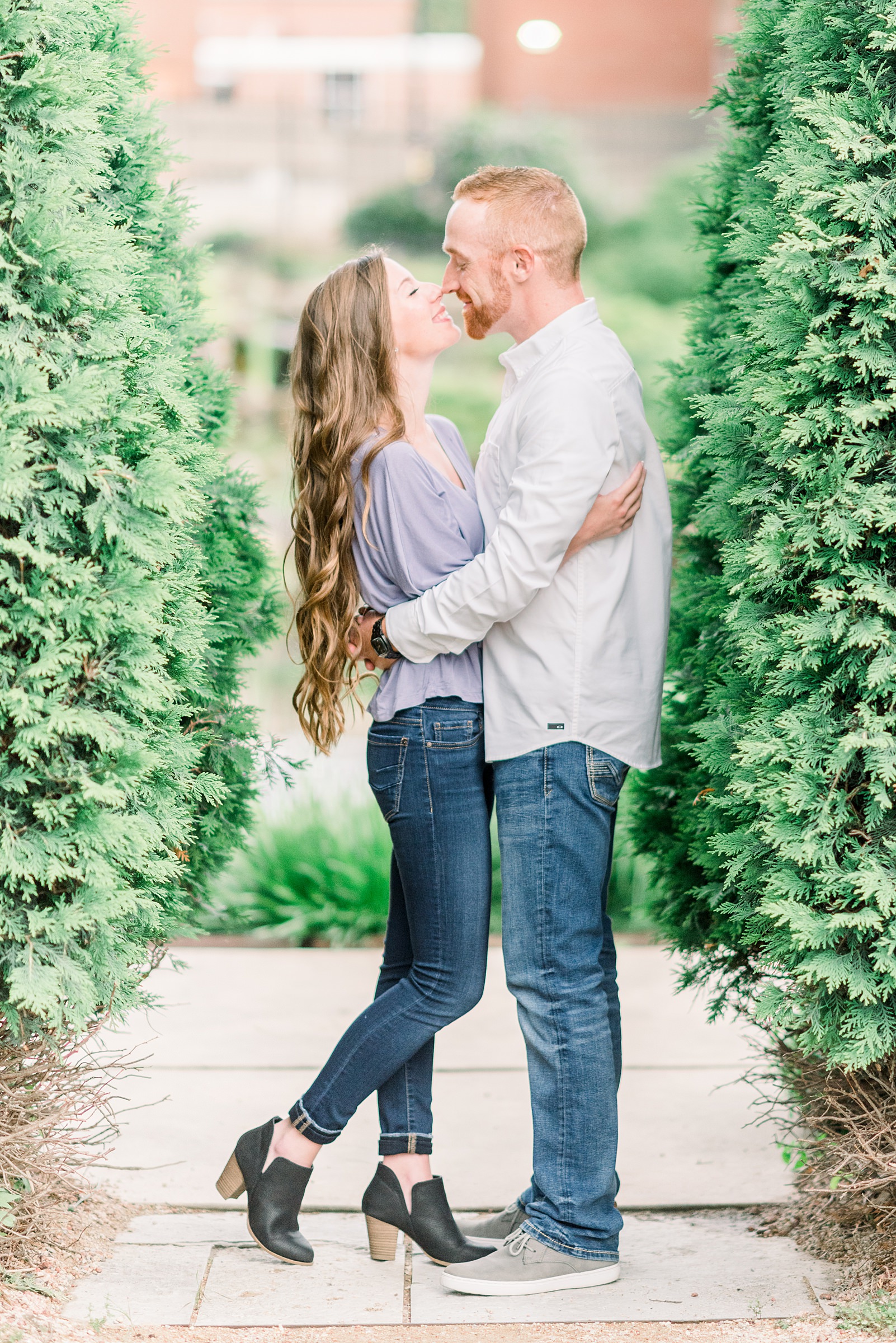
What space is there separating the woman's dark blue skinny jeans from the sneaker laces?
0.28 metres

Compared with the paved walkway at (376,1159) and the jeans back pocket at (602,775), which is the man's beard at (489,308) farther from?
the paved walkway at (376,1159)

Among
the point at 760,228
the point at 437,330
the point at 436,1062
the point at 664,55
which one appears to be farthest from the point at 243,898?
the point at 664,55

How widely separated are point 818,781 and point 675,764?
34.4 inches

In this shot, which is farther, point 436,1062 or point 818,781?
point 436,1062

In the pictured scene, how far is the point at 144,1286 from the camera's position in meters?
2.62

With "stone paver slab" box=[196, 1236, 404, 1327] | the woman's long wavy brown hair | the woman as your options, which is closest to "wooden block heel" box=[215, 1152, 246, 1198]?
the woman

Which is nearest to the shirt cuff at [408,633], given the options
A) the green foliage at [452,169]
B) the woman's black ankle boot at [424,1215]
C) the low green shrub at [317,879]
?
the woman's black ankle boot at [424,1215]

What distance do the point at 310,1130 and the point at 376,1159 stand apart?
2.54 feet

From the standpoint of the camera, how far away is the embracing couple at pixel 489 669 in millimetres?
2588

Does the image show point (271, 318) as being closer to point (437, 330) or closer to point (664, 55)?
point (664, 55)

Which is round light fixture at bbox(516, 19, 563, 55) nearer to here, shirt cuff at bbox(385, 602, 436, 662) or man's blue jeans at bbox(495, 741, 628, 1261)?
shirt cuff at bbox(385, 602, 436, 662)

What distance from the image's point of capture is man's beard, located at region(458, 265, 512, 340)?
8.88 ft

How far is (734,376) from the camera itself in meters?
2.62

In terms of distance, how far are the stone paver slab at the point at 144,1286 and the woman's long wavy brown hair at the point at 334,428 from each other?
1.21 meters
